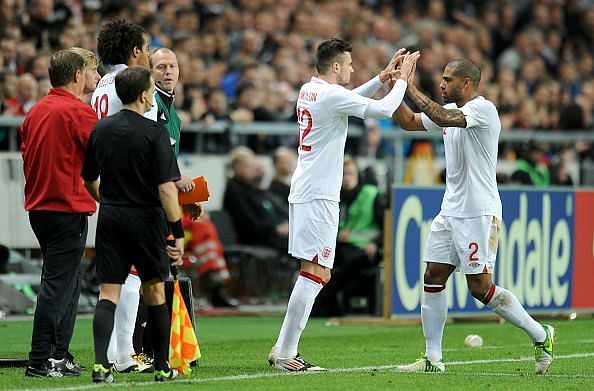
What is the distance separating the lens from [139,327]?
396 inches

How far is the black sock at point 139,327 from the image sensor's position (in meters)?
10.0

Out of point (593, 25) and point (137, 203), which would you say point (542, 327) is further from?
point (593, 25)

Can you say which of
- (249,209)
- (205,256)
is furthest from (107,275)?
(249,209)

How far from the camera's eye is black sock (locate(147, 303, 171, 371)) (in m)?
8.76

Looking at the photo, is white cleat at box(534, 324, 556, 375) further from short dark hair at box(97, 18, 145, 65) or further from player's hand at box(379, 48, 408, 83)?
short dark hair at box(97, 18, 145, 65)

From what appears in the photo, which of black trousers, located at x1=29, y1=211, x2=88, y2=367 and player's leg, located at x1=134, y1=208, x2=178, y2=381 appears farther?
black trousers, located at x1=29, y1=211, x2=88, y2=367

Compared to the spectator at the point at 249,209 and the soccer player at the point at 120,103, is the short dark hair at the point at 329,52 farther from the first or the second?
the spectator at the point at 249,209

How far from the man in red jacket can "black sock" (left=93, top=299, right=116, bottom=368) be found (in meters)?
0.78

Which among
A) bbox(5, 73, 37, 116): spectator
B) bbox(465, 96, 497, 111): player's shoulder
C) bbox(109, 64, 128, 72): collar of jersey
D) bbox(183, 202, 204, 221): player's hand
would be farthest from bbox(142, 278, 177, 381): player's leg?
bbox(5, 73, 37, 116): spectator

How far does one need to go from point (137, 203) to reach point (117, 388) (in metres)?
1.16

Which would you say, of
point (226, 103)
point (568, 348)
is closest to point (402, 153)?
point (226, 103)

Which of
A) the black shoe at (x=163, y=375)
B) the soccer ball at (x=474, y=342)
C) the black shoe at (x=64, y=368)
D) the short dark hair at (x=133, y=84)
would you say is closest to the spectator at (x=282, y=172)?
the soccer ball at (x=474, y=342)

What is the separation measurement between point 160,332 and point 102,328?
0.37m

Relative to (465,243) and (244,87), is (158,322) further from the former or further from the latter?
(244,87)
